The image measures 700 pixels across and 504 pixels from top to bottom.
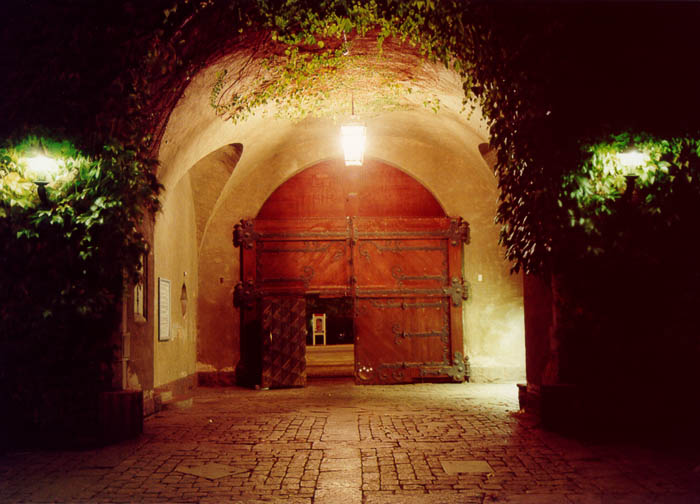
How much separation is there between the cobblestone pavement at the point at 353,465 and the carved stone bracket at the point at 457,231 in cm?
426

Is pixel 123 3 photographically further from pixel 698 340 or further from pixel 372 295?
pixel 372 295

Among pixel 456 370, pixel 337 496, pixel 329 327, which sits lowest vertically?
pixel 337 496

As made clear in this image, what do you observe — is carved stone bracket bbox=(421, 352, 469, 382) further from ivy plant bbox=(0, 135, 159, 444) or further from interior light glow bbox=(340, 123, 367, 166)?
ivy plant bbox=(0, 135, 159, 444)

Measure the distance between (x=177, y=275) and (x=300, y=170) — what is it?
3.06 meters

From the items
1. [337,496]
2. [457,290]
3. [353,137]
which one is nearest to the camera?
[337,496]

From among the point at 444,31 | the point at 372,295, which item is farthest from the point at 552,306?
the point at 372,295

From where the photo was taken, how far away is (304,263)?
11.1 meters

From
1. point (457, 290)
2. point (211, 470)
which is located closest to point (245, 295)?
point (457, 290)

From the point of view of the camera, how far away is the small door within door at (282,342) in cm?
1059

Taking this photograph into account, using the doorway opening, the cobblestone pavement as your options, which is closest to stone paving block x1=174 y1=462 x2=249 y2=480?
the cobblestone pavement

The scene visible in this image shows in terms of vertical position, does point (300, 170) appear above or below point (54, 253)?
above

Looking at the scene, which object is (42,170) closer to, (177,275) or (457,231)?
(177,275)

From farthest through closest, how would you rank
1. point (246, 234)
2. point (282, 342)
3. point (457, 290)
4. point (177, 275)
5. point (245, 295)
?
point (457, 290), point (246, 234), point (245, 295), point (282, 342), point (177, 275)

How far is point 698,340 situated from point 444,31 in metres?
3.69
